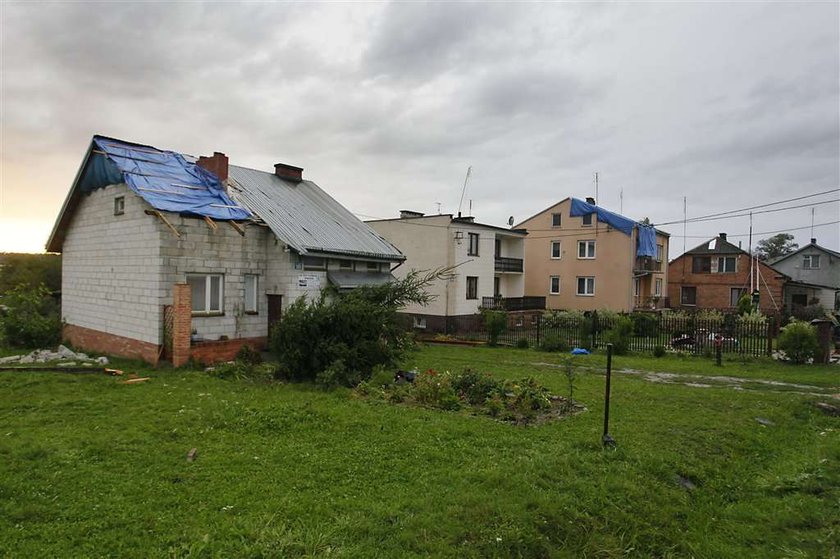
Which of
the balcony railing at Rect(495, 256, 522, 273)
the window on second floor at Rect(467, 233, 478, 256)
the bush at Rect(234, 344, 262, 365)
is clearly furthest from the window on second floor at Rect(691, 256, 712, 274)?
the bush at Rect(234, 344, 262, 365)

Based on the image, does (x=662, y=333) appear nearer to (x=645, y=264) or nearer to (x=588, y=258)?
(x=588, y=258)

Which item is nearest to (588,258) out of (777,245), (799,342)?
(799,342)

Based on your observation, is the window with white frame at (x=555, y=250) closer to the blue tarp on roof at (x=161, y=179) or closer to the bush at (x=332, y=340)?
the blue tarp on roof at (x=161, y=179)

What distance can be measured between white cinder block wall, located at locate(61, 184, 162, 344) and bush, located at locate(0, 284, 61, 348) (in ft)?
2.33

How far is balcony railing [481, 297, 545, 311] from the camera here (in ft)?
105

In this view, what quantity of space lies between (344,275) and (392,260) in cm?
268

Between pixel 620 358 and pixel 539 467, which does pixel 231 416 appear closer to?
pixel 539 467

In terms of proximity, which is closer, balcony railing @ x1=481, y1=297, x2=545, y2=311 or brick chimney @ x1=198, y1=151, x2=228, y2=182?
brick chimney @ x1=198, y1=151, x2=228, y2=182

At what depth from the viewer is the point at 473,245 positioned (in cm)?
3117

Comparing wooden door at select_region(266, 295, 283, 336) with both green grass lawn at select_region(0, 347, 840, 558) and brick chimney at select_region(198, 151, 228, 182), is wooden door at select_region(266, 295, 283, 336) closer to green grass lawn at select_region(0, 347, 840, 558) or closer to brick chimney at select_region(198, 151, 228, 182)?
brick chimney at select_region(198, 151, 228, 182)

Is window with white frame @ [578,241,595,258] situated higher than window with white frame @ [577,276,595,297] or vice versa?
window with white frame @ [578,241,595,258]

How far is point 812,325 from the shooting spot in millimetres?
17750

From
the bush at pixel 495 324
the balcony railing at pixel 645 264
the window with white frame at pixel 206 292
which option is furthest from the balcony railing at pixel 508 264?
the window with white frame at pixel 206 292

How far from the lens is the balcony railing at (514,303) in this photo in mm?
31875
